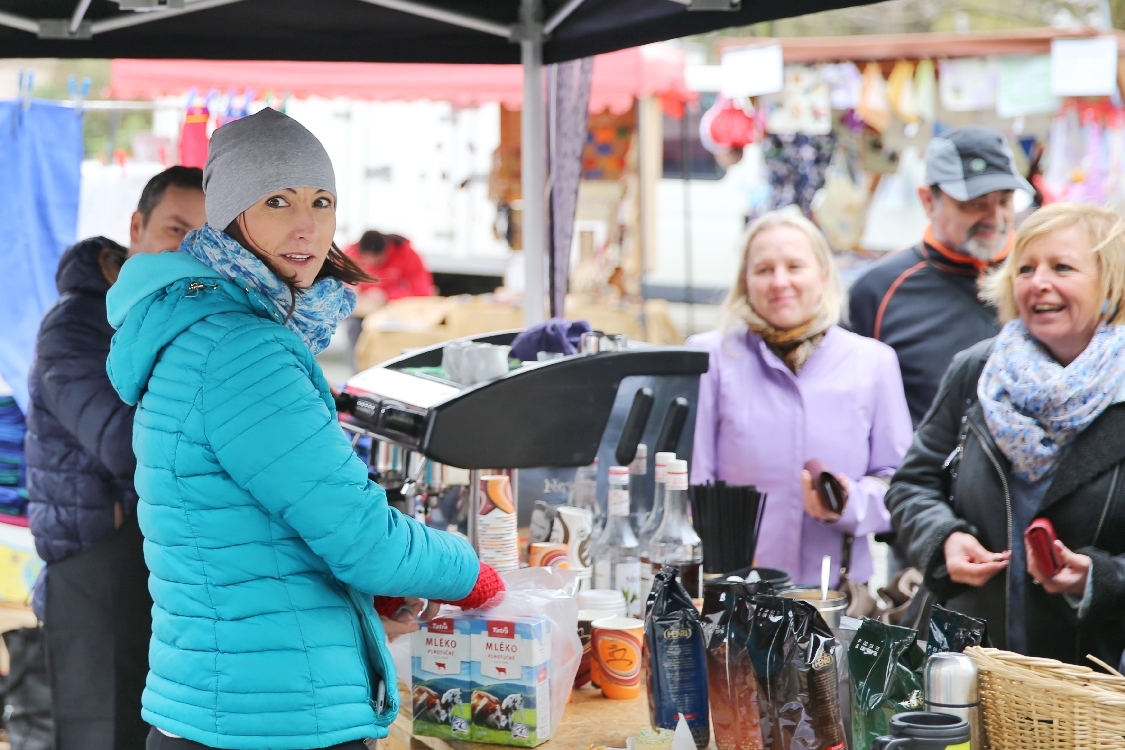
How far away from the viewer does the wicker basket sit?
56.6 inches

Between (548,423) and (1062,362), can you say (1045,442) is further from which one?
(548,423)

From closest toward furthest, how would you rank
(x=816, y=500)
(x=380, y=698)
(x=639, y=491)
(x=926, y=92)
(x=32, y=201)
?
1. (x=380, y=698)
2. (x=639, y=491)
3. (x=816, y=500)
4. (x=32, y=201)
5. (x=926, y=92)

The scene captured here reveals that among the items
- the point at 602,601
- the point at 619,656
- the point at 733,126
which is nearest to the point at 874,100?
the point at 733,126

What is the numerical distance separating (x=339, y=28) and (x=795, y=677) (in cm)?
240

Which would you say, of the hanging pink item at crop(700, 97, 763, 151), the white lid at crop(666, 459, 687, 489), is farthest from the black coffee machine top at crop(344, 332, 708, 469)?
the hanging pink item at crop(700, 97, 763, 151)

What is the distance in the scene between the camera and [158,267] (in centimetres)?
164

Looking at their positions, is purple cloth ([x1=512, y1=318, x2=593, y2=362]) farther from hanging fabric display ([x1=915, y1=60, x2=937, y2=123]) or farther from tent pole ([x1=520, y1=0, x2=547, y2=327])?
hanging fabric display ([x1=915, y1=60, x2=937, y2=123])

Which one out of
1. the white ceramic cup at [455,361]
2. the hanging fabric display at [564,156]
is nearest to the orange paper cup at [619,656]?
the white ceramic cup at [455,361]

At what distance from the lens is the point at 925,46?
6918 millimetres

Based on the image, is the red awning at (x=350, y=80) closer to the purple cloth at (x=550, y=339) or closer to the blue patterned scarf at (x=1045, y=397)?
the purple cloth at (x=550, y=339)

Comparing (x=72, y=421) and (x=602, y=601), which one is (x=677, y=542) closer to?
(x=602, y=601)

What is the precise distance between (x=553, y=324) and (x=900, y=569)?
1373 millimetres

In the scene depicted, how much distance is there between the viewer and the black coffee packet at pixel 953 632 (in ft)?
5.40

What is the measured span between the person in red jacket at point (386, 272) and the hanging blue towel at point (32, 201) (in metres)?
4.84
